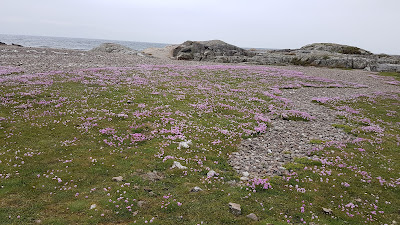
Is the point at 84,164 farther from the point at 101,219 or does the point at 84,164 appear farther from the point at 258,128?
the point at 258,128

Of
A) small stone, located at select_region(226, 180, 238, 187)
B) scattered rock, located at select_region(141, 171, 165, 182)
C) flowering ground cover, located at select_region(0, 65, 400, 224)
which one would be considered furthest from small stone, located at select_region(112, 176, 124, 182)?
small stone, located at select_region(226, 180, 238, 187)

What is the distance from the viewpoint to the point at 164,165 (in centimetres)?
1312

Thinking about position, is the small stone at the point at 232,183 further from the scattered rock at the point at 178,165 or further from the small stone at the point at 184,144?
the small stone at the point at 184,144

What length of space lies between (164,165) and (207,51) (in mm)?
86498

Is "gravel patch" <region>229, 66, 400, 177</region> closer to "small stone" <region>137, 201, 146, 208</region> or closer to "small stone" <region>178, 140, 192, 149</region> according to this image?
"small stone" <region>178, 140, 192, 149</region>

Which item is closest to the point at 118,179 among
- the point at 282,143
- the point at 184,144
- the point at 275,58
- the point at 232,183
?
the point at 184,144

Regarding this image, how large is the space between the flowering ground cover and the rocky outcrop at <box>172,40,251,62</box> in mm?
69236

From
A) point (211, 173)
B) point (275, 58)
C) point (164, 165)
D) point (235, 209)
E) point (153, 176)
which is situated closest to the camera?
point (235, 209)

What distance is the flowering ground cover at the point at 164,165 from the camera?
9.56 meters

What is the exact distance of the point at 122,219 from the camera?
9.02 meters

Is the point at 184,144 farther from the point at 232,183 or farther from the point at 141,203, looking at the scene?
the point at 141,203

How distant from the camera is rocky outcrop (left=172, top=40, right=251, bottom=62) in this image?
92.4 m

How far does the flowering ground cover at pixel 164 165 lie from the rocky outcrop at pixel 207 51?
69236mm

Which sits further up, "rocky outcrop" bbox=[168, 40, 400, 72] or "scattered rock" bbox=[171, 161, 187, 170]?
"rocky outcrop" bbox=[168, 40, 400, 72]
